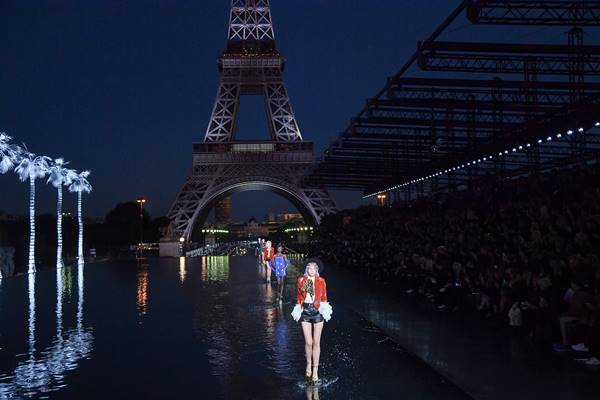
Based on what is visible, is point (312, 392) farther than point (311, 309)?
No

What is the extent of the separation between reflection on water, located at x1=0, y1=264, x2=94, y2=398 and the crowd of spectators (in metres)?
7.09

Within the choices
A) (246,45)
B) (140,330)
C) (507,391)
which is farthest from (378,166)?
(246,45)

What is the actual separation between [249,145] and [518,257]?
5635cm

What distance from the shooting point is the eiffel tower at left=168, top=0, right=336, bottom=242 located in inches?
2477

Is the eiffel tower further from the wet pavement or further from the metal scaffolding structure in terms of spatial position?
the wet pavement

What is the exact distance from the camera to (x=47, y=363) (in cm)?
897

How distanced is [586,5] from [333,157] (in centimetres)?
1876

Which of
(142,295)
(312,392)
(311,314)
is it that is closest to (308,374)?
(312,392)

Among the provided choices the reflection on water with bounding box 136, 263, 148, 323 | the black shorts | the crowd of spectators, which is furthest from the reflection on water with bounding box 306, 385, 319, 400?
the reflection on water with bounding box 136, 263, 148, 323

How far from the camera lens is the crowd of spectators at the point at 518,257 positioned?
373 inches

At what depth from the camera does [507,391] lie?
7.07 m

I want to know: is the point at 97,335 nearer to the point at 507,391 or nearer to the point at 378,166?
the point at 507,391

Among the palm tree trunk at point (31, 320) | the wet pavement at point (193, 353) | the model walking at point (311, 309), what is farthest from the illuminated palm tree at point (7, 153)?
the model walking at point (311, 309)

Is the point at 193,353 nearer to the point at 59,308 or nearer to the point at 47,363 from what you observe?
the point at 47,363
